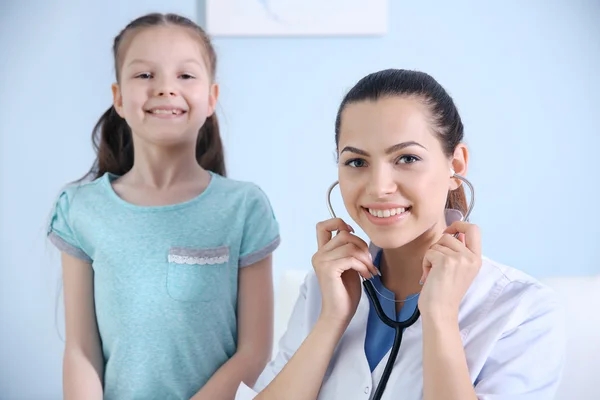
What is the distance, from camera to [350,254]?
1.36 m

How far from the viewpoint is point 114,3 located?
268cm

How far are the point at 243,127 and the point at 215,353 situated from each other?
129 centimetres

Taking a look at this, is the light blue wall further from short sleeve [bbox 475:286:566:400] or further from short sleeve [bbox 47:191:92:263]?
short sleeve [bbox 475:286:566:400]

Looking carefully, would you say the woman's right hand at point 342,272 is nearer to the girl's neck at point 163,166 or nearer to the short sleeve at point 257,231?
the short sleeve at point 257,231

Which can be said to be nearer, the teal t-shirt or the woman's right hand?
the woman's right hand

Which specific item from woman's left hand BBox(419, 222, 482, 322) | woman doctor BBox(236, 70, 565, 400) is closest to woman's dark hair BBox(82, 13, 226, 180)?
woman doctor BBox(236, 70, 565, 400)

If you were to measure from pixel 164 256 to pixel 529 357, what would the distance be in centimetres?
80

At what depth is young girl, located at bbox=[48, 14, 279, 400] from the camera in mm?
1586

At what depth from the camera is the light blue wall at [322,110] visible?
106 inches

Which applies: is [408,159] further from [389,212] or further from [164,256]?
[164,256]

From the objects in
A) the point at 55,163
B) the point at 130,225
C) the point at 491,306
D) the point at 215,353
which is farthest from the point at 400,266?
the point at 55,163

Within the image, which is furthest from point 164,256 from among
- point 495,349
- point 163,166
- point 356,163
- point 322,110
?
point 322,110

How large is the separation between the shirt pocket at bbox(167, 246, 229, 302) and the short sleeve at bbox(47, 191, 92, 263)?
22 cm

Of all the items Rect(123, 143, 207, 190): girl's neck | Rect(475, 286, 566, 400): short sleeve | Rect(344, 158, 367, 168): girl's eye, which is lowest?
Rect(475, 286, 566, 400): short sleeve
